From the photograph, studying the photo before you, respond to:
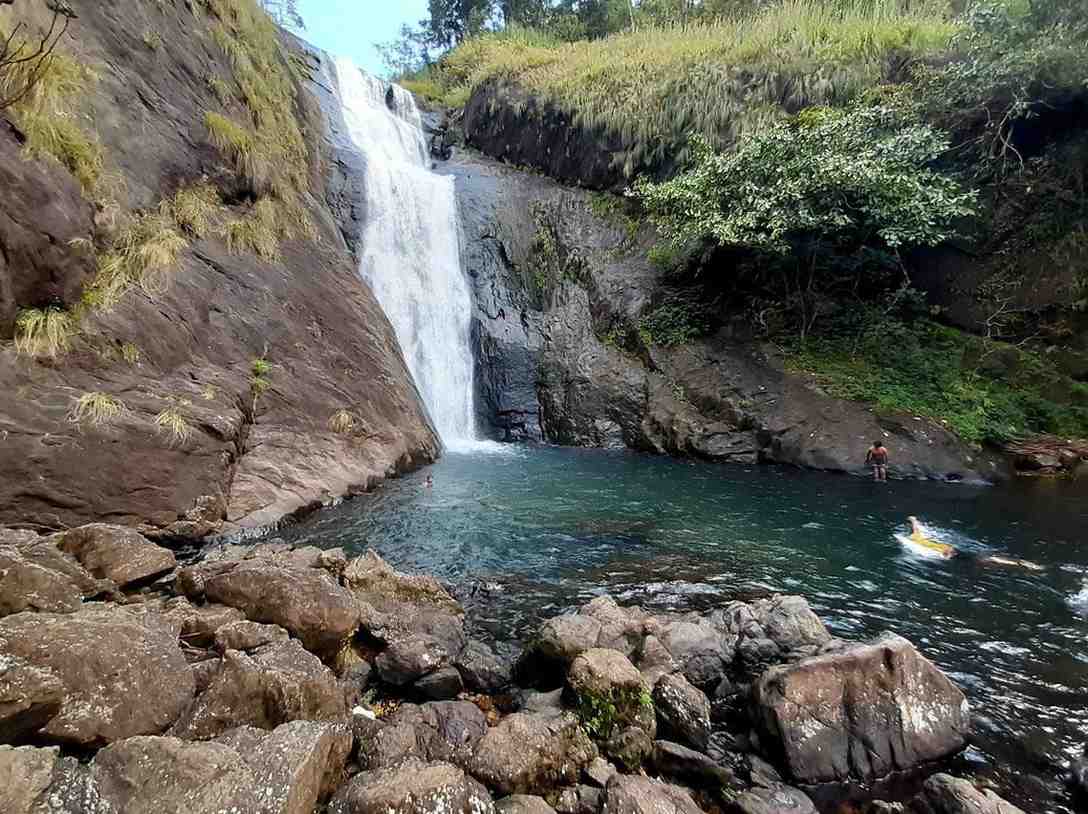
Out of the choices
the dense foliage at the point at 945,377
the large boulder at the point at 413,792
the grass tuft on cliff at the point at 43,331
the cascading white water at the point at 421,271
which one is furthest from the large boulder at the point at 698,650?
the dense foliage at the point at 945,377

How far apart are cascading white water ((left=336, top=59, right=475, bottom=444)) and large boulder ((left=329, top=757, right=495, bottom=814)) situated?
37.7 feet

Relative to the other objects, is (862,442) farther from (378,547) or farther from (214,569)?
(214,569)

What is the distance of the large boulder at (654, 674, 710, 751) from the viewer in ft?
11.8

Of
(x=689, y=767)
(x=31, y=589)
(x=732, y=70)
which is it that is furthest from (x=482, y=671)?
(x=732, y=70)

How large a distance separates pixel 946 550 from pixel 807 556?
73.4 inches

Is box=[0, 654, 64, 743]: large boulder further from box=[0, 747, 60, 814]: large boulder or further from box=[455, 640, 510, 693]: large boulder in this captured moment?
box=[455, 640, 510, 693]: large boulder

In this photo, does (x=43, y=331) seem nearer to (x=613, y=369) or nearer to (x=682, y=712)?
(x=682, y=712)

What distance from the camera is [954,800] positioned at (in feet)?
9.73

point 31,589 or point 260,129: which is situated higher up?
point 260,129

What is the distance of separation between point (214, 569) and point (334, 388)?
5.38 metres

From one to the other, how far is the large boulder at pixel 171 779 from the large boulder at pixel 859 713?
2.95 m

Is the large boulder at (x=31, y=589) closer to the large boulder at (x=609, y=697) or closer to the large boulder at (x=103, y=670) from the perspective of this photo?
the large boulder at (x=103, y=670)

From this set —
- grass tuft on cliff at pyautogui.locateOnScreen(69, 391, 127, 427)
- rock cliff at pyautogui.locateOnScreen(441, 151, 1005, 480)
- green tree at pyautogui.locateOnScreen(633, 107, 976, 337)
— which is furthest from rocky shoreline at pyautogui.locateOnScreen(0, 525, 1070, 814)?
green tree at pyautogui.locateOnScreen(633, 107, 976, 337)

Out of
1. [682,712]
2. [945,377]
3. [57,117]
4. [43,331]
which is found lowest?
[682,712]
